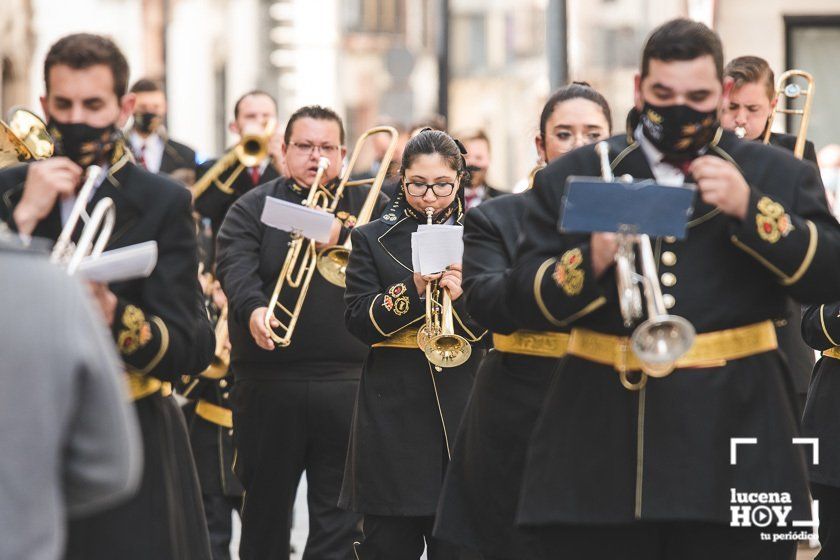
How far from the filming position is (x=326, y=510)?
352 inches

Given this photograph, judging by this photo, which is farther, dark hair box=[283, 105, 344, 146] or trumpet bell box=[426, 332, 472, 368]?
dark hair box=[283, 105, 344, 146]

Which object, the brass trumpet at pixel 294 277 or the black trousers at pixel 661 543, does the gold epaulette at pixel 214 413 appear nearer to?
the brass trumpet at pixel 294 277

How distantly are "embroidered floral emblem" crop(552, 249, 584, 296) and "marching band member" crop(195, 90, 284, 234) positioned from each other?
16.5 feet

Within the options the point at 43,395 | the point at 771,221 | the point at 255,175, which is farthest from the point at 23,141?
the point at 43,395

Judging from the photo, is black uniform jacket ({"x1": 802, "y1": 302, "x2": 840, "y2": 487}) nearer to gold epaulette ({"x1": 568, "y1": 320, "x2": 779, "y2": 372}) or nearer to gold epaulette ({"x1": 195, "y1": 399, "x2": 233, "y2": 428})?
gold epaulette ({"x1": 568, "y1": 320, "x2": 779, "y2": 372})

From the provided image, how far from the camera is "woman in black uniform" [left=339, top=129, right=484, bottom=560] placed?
25.1 ft

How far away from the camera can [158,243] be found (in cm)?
558

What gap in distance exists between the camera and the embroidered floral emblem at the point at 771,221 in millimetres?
5211

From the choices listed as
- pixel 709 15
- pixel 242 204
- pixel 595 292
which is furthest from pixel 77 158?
pixel 709 15

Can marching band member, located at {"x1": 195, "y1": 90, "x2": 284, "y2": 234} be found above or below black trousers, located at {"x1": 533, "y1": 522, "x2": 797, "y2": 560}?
above

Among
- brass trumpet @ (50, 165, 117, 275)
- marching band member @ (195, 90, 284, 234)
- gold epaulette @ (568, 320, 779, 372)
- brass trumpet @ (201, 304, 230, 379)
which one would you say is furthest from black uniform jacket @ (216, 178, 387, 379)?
gold epaulette @ (568, 320, 779, 372)

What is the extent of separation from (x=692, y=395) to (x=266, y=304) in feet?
12.7

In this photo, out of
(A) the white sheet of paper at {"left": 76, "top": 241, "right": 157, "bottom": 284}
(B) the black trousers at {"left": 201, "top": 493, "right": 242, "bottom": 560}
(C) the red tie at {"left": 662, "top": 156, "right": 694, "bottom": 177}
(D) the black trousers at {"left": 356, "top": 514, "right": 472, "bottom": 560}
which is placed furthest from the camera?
(B) the black trousers at {"left": 201, "top": 493, "right": 242, "bottom": 560}

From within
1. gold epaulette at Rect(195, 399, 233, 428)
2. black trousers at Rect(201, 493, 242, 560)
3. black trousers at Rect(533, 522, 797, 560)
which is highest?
black trousers at Rect(533, 522, 797, 560)
